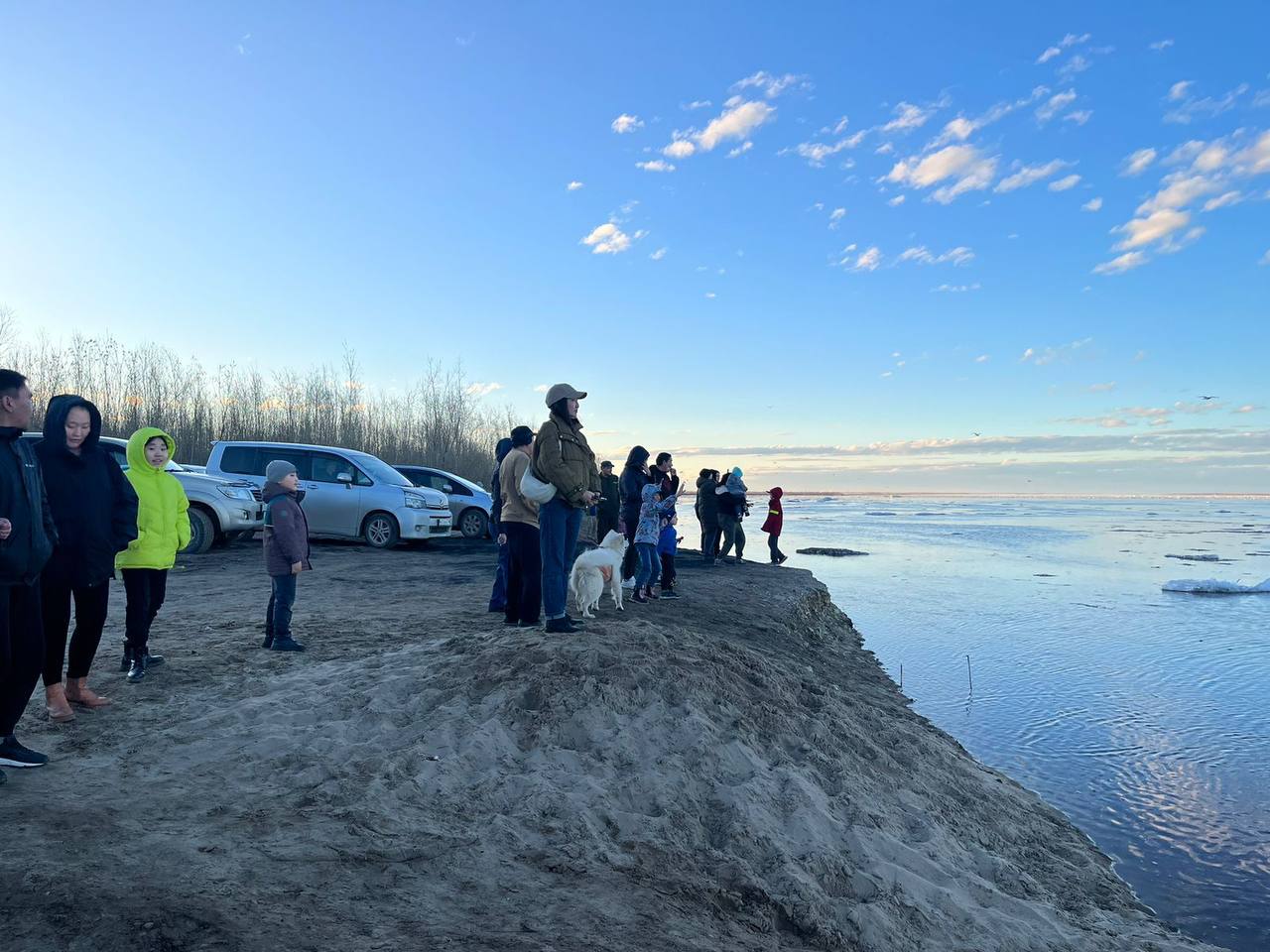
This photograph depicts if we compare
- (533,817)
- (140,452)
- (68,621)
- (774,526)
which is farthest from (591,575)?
(774,526)

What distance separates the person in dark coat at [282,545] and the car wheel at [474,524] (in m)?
11.6

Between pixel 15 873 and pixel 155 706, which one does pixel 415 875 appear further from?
pixel 155 706

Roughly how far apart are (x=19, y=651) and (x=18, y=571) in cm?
42

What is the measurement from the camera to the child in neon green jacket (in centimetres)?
550

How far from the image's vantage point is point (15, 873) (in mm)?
2711

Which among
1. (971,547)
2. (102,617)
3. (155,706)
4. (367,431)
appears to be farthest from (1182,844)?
(367,431)

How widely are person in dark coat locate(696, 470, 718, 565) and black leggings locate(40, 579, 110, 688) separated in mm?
11441

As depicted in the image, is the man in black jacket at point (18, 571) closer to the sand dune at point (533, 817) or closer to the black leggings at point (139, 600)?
the sand dune at point (533, 817)

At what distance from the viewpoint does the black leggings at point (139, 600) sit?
18.1ft

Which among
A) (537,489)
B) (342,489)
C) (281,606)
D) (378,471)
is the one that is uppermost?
(378,471)

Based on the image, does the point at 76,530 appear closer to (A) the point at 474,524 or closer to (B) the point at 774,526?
(A) the point at 474,524

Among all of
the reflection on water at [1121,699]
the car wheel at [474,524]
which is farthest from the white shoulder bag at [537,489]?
the car wheel at [474,524]

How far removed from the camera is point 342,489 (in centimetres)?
1498

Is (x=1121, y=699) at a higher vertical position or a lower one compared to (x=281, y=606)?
lower
